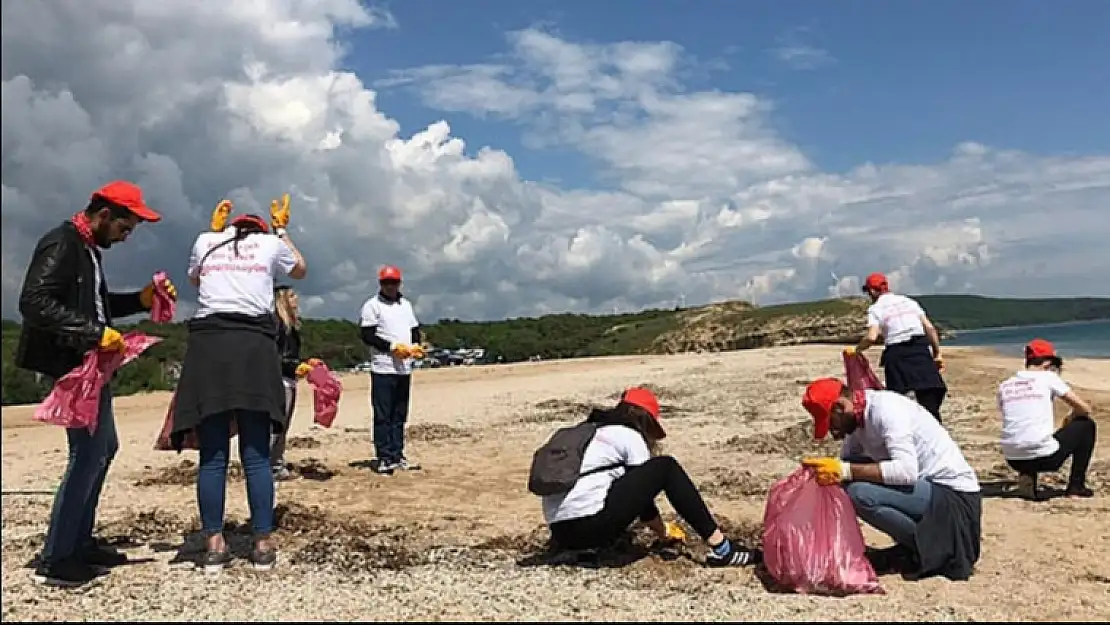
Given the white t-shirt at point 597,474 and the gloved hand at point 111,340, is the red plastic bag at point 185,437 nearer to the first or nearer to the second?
the gloved hand at point 111,340

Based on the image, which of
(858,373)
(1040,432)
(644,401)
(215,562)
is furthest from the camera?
(858,373)

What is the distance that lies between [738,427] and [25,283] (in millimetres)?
10440

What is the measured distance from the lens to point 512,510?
779cm

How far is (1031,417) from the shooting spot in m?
8.27

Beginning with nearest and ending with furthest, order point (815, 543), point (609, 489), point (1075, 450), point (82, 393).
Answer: point (82, 393)
point (815, 543)
point (609, 489)
point (1075, 450)

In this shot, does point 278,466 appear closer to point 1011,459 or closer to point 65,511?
point 65,511

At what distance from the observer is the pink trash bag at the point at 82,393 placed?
5.00m

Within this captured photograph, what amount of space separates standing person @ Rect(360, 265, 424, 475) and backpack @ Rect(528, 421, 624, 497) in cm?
391

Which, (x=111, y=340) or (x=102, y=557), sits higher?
(x=111, y=340)

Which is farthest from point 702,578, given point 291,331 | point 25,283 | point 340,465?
point 340,465

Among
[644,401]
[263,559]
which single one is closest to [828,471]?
[644,401]

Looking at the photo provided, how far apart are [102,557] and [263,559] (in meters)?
0.90

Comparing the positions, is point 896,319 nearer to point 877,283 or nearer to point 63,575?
point 877,283

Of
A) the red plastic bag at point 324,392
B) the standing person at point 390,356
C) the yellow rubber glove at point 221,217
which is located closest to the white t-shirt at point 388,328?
the standing person at point 390,356
